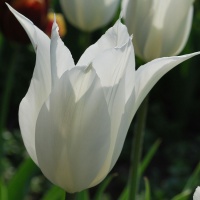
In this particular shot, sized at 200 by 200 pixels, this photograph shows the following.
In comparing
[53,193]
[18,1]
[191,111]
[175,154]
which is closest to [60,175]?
[53,193]

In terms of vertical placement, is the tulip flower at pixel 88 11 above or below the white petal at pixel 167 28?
below

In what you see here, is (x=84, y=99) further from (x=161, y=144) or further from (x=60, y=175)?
(x=161, y=144)

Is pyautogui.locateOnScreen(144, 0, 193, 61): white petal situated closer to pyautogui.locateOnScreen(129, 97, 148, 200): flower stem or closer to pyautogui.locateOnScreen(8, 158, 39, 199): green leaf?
pyautogui.locateOnScreen(129, 97, 148, 200): flower stem

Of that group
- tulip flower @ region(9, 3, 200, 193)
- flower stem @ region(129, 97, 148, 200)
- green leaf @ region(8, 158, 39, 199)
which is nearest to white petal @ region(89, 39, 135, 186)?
tulip flower @ region(9, 3, 200, 193)

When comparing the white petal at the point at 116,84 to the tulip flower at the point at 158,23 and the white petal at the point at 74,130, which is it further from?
the tulip flower at the point at 158,23

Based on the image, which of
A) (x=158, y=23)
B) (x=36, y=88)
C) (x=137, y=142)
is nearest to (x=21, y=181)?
(x=137, y=142)

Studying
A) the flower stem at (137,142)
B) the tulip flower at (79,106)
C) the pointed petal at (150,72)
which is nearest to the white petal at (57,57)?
the tulip flower at (79,106)
